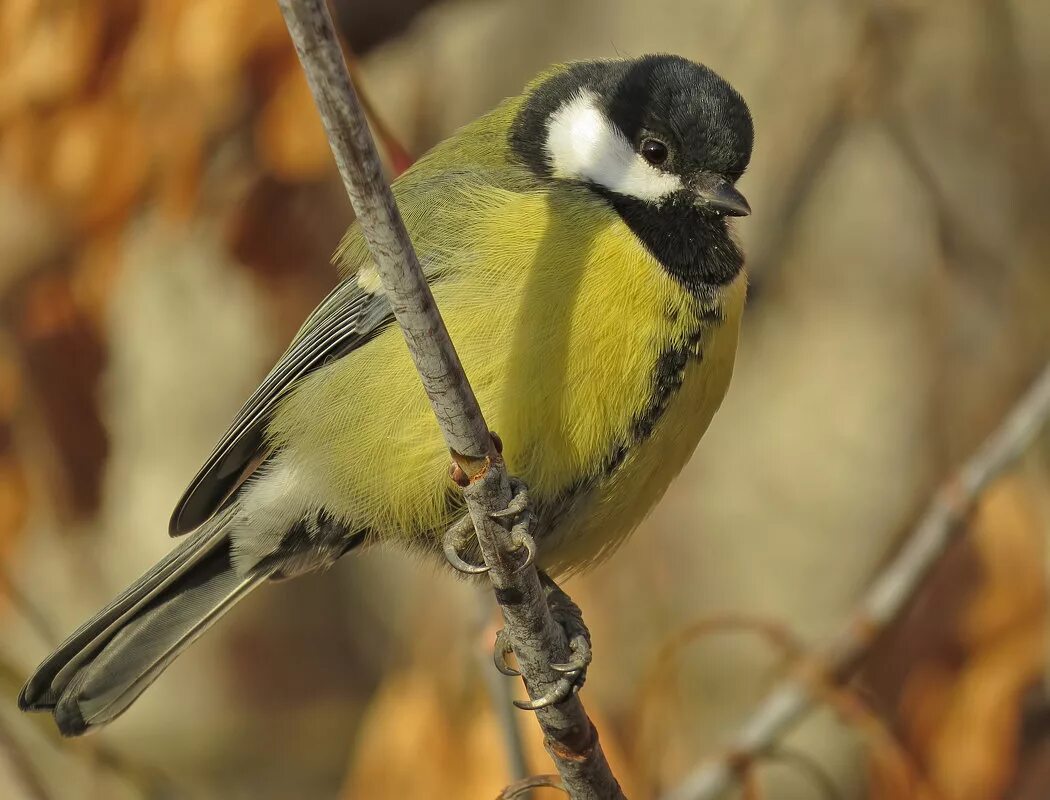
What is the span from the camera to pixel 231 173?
10.4 feet

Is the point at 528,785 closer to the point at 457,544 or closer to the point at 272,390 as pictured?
the point at 457,544

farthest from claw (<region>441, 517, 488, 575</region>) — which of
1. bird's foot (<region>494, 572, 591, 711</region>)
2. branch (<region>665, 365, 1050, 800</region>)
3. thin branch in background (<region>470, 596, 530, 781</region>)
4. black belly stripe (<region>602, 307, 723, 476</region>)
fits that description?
branch (<region>665, 365, 1050, 800</region>)

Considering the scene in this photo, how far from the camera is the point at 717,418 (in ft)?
15.3

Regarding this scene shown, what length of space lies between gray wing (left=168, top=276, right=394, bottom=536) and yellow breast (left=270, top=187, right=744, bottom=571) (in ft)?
0.36

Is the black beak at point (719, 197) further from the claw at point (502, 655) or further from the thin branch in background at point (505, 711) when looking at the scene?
the thin branch in background at point (505, 711)

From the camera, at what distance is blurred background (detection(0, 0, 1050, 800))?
3.31m

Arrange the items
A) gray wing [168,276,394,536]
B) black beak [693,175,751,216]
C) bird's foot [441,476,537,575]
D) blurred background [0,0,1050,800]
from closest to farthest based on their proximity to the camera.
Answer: bird's foot [441,476,537,575], black beak [693,175,751,216], gray wing [168,276,394,536], blurred background [0,0,1050,800]

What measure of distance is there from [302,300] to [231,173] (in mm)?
700

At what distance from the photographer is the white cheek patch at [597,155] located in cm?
241

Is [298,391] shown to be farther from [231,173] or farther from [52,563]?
[52,563]

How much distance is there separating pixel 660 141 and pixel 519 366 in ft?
1.94

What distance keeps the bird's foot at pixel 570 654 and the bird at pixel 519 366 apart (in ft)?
0.33

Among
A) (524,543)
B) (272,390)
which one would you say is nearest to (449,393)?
(524,543)

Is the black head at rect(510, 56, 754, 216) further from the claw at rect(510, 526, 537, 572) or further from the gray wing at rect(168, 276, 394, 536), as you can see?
the claw at rect(510, 526, 537, 572)
